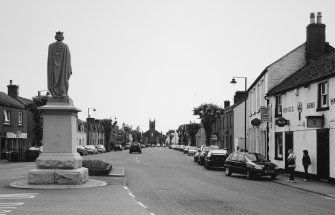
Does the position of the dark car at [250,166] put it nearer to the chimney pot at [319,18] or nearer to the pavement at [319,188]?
the pavement at [319,188]

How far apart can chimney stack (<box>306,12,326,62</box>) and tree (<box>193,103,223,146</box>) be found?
39.4m

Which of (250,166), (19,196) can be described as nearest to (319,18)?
(250,166)

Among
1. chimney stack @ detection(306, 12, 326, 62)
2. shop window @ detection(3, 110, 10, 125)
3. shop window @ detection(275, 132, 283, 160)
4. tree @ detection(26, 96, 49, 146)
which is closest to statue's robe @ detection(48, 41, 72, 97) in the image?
shop window @ detection(275, 132, 283, 160)

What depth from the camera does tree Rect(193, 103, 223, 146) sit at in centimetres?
7581

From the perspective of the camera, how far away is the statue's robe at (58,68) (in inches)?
694

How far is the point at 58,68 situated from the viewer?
1764 cm

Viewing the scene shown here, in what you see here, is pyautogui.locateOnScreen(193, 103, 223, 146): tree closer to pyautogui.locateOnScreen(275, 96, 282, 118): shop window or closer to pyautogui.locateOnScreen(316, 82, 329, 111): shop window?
pyautogui.locateOnScreen(275, 96, 282, 118): shop window

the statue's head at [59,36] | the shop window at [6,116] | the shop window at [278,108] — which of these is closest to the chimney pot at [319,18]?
the shop window at [278,108]

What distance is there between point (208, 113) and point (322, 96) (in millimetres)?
50050

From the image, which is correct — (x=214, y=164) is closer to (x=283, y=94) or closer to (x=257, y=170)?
(x=283, y=94)

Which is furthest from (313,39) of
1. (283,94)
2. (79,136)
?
(79,136)

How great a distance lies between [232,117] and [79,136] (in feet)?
130

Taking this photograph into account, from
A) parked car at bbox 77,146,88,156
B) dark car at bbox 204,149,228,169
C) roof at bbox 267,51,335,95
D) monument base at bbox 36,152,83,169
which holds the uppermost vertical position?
roof at bbox 267,51,335,95

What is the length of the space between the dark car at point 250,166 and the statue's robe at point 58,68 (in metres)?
12.8
